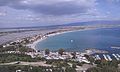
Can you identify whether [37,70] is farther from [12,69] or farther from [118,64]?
[118,64]

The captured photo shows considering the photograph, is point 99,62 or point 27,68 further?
point 99,62

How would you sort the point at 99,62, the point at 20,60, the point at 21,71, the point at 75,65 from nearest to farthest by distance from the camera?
the point at 21,71, the point at 75,65, the point at 99,62, the point at 20,60

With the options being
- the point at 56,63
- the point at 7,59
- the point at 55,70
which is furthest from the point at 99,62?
the point at 7,59

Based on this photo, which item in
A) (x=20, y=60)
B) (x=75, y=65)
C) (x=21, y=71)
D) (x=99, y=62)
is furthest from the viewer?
(x=20, y=60)

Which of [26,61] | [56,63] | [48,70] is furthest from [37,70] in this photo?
[26,61]

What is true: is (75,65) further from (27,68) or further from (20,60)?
(20,60)

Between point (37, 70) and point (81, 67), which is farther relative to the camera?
point (81, 67)

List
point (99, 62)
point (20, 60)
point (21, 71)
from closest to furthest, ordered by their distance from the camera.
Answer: point (21, 71), point (99, 62), point (20, 60)

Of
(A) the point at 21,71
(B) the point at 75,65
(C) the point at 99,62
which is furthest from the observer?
(C) the point at 99,62

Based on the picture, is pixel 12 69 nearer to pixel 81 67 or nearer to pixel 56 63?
pixel 56 63
